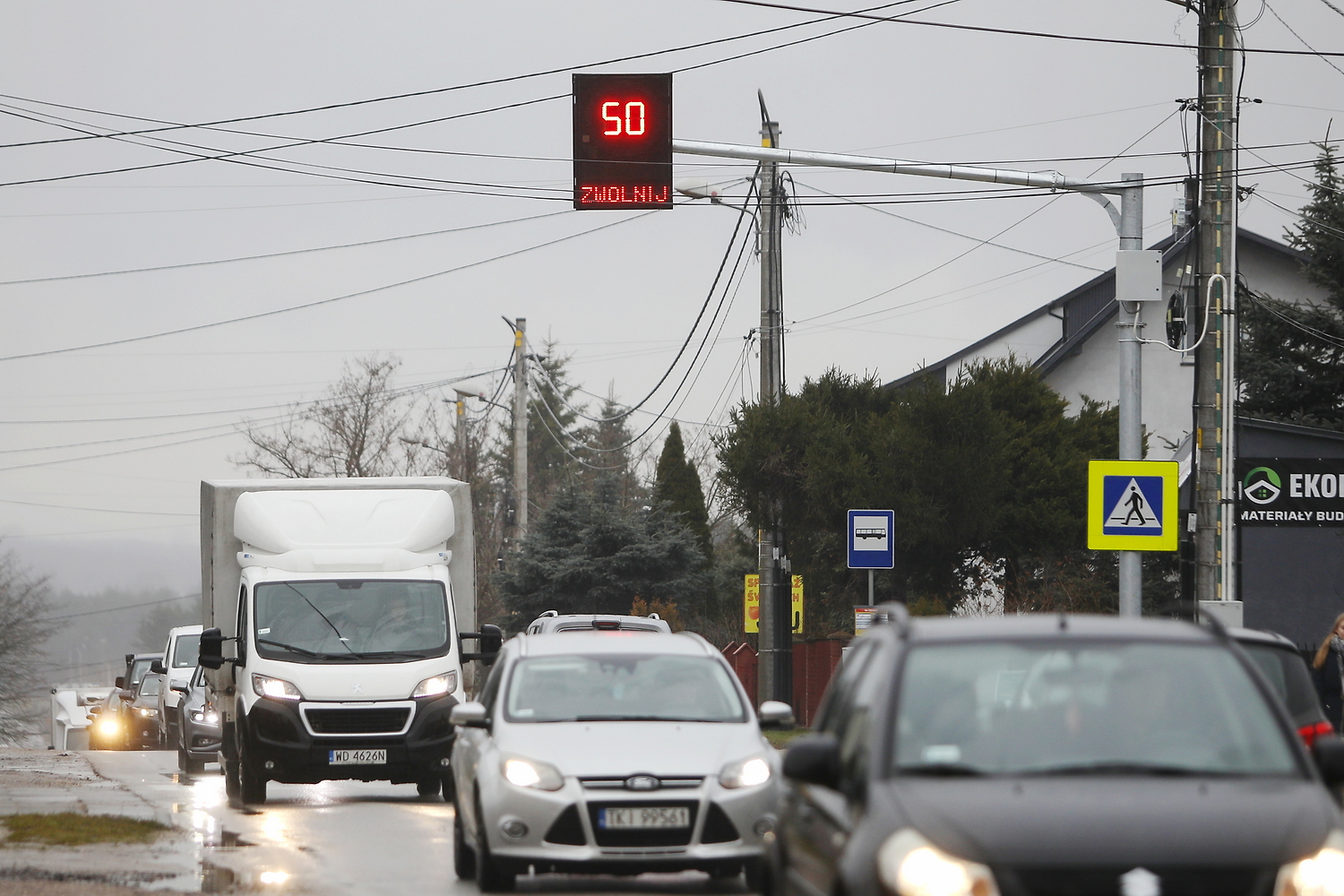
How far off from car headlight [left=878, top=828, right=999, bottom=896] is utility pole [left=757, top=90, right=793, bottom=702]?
→ 994 inches

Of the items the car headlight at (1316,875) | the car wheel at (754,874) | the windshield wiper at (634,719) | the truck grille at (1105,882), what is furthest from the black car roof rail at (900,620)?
the windshield wiper at (634,719)

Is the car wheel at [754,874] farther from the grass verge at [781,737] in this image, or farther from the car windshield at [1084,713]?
the grass verge at [781,737]

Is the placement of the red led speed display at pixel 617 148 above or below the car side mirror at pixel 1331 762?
above

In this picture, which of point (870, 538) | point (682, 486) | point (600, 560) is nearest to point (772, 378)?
point (870, 538)

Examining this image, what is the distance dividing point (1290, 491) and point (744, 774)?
43.7ft

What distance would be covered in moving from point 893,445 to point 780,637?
496cm

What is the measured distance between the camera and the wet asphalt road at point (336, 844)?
36.9ft

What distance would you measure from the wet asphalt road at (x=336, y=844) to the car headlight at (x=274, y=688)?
99cm

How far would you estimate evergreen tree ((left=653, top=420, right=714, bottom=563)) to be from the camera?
58594 millimetres

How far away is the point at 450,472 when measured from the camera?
68.1 m

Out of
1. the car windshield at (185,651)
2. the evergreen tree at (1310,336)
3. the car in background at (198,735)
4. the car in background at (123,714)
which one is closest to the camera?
the car in background at (198,735)

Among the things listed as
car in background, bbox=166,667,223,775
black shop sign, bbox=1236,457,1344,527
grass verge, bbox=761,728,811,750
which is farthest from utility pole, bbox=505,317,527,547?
black shop sign, bbox=1236,457,1344,527

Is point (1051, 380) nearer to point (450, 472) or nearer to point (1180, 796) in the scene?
point (450, 472)

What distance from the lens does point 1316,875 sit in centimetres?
542
